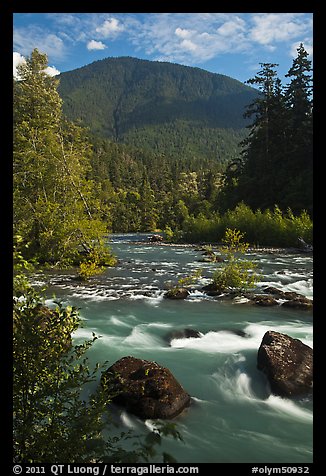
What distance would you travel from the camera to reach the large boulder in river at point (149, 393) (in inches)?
217

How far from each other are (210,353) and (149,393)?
292 centimetres

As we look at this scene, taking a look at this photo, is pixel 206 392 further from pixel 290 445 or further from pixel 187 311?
pixel 187 311

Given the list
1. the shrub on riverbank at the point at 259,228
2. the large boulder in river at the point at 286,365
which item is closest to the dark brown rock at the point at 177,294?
the large boulder in river at the point at 286,365

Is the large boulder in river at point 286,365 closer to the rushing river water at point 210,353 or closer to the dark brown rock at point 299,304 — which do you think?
the rushing river water at point 210,353

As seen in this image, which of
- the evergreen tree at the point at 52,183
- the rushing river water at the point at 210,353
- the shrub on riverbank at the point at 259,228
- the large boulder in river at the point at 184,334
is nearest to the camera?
the rushing river water at the point at 210,353

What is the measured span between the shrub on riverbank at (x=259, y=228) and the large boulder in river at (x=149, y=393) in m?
26.2

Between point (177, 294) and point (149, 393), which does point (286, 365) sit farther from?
point (177, 294)

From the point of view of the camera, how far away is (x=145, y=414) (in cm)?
545
